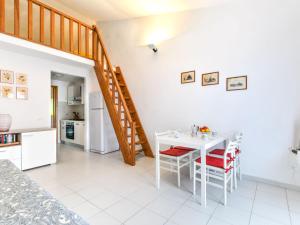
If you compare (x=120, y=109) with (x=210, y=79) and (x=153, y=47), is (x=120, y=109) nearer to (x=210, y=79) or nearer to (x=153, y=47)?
(x=153, y=47)

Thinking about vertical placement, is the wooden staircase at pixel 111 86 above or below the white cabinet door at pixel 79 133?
above

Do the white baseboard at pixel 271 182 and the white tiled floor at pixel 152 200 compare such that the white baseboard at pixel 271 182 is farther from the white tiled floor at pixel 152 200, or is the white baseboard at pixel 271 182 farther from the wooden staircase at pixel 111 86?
the wooden staircase at pixel 111 86

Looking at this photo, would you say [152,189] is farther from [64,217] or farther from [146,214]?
[64,217]

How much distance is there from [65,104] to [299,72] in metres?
6.46

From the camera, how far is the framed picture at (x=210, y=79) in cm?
313

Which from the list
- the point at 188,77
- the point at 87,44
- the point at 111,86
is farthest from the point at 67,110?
the point at 188,77

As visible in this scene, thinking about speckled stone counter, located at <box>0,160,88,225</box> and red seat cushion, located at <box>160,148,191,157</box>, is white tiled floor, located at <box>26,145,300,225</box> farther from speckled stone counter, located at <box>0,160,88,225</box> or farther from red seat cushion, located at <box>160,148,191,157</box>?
speckled stone counter, located at <box>0,160,88,225</box>

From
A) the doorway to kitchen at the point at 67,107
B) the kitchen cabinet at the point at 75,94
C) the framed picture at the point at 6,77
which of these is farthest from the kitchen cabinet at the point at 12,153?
the kitchen cabinet at the point at 75,94

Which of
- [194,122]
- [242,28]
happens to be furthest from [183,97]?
[242,28]

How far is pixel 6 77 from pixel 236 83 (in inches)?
172

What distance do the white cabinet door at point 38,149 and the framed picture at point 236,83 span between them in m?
3.60

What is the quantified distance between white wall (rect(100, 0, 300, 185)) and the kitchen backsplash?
3.13 metres

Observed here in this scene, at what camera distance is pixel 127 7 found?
3.77 meters

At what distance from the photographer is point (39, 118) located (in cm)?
389
